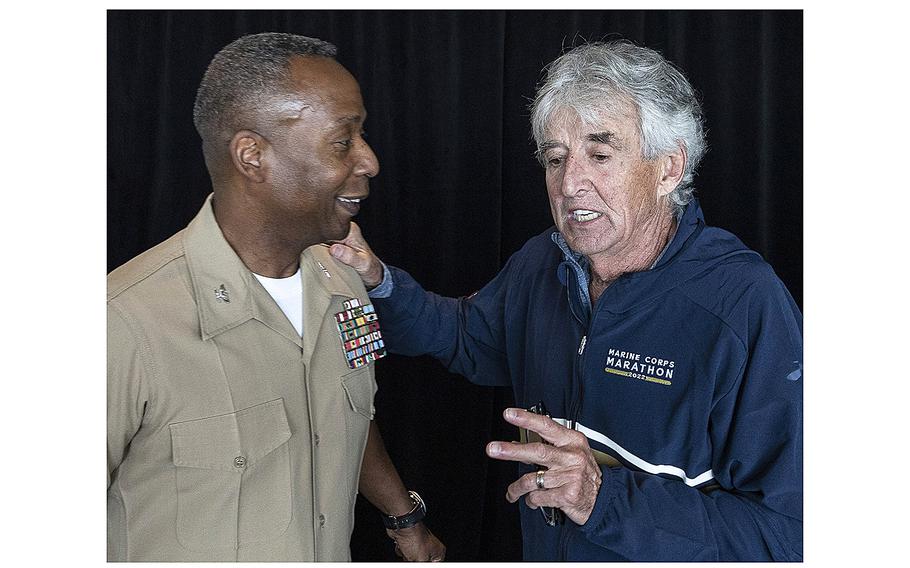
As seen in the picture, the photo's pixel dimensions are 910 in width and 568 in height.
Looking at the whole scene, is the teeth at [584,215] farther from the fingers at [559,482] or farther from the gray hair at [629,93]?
the fingers at [559,482]

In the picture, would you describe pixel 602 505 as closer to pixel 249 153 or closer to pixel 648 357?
pixel 648 357

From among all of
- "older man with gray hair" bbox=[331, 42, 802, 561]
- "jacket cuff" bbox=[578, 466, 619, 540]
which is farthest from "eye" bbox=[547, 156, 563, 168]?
"jacket cuff" bbox=[578, 466, 619, 540]

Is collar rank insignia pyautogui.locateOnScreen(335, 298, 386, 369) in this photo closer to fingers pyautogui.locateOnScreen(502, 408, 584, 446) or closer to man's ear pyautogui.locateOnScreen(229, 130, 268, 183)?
man's ear pyautogui.locateOnScreen(229, 130, 268, 183)

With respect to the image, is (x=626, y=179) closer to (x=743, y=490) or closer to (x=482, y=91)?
(x=743, y=490)

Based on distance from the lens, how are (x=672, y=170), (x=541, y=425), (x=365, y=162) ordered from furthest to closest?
(x=672, y=170)
(x=365, y=162)
(x=541, y=425)

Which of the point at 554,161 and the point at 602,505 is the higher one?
the point at 554,161

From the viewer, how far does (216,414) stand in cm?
153

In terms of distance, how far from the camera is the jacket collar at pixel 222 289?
5.17 feet

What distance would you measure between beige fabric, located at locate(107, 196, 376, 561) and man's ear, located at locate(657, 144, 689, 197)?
730mm

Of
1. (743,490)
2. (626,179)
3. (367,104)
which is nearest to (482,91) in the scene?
(367,104)

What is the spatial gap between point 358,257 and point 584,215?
0.55 meters

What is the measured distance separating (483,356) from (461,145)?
2.18 feet

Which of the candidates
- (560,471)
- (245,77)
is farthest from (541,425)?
(245,77)

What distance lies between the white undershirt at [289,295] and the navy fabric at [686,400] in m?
0.55
